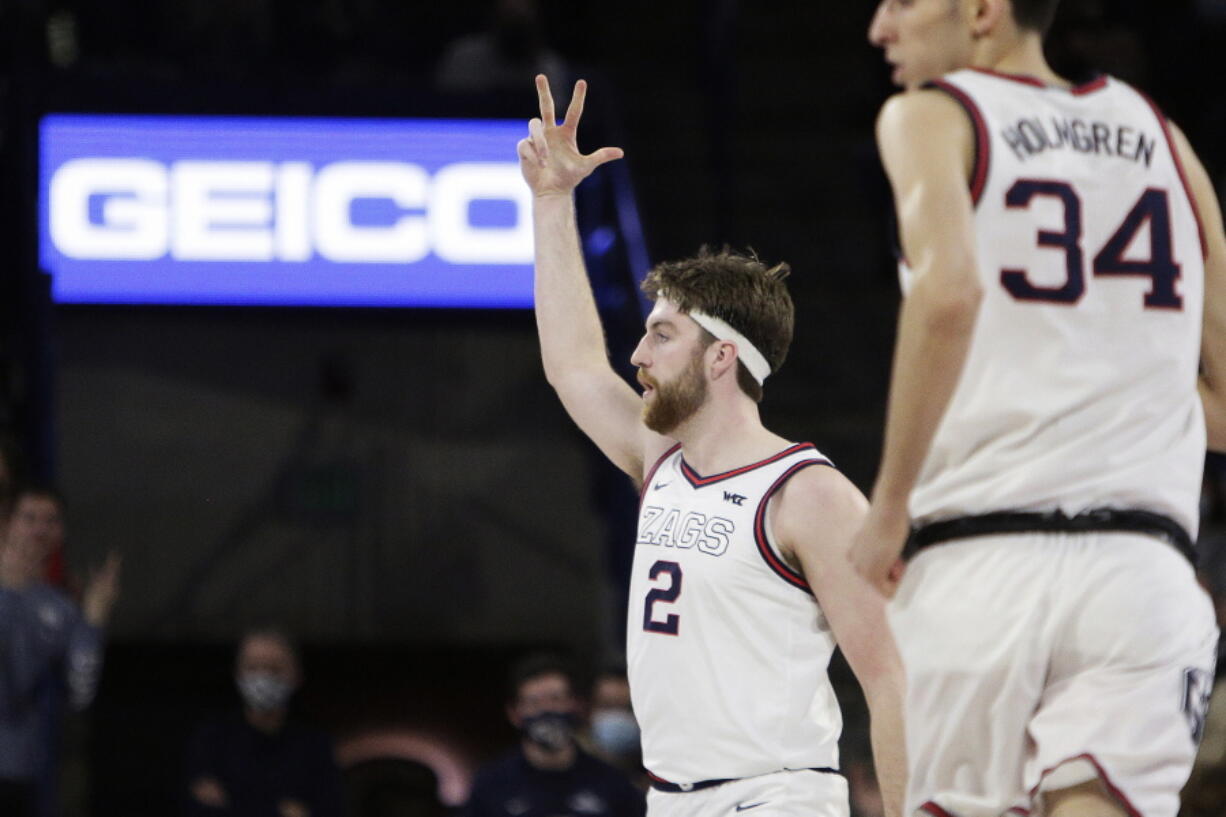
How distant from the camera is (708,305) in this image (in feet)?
15.6

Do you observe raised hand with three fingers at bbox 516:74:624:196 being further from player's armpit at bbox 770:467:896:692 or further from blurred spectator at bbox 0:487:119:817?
blurred spectator at bbox 0:487:119:817

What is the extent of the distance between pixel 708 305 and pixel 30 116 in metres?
7.36

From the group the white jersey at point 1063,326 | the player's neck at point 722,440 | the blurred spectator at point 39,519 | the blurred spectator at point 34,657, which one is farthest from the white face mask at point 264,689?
the white jersey at point 1063,326

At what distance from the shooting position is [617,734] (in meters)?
9.19

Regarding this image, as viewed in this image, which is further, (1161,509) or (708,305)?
(708,305)

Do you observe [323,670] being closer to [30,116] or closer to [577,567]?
[577,567]

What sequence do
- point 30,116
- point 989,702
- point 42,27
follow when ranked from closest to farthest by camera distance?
point 989,702 < point 30,116 < point 42,27

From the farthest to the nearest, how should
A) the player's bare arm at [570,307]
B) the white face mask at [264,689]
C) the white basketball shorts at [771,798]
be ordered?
the white face mask at [264,689] → the player's bare arm at [570,307] → the white basketball shorts at [771,798]

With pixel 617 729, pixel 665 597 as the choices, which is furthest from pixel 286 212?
pixel 665 597

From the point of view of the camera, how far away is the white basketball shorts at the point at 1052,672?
3215 mm

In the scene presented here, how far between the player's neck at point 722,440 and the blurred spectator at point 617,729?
182 inches

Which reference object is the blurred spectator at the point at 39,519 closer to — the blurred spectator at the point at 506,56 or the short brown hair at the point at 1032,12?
the blurred spectator at the point at 506,56

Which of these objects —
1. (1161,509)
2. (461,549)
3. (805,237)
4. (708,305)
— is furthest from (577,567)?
(1161,509)

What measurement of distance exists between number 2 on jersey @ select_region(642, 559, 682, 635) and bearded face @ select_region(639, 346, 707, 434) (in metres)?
0.36
